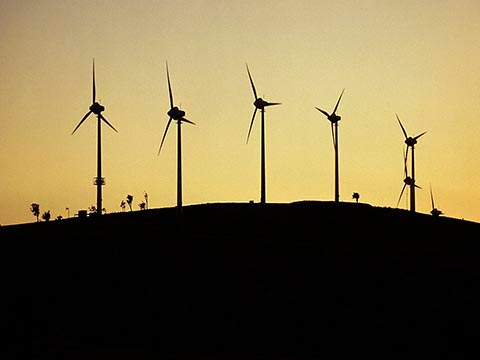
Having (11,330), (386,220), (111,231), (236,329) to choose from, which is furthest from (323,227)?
(11,330)

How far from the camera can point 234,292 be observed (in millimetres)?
97188

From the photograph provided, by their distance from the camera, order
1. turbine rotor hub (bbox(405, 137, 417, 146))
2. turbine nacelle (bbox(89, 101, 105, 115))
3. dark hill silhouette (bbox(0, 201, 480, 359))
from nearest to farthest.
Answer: dark hill silhouette (bbox(0, 201, 480, 359)) < turbine nacelle (bbox(89, 101, 105, 115)) < turbine rotor hub (bbox(405, 137, 417, 146))

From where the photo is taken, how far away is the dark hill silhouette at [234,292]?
3179 inches

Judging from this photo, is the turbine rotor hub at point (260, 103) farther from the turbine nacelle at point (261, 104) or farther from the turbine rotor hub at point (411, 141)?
the turbine rotor hub at point (411, 141)

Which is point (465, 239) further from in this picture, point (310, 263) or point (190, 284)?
point (190, 284)

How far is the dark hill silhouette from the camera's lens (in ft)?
265

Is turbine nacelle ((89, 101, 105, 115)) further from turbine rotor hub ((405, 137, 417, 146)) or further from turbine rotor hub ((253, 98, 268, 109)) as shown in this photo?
turbine rotor hub ((405, 137, 417, 146))

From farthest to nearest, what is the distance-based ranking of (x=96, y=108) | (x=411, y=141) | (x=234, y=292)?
(x=411, y=141) < (x=96, y=108) < (x=234, y=292)

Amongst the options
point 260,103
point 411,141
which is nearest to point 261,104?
point 260,103

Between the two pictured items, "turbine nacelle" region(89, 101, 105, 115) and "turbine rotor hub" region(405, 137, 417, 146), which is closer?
"turbine nacelle" region(89, 101, 105, 115)

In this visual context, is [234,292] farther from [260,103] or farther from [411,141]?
[411,141]

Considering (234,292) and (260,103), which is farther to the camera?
(260,103)

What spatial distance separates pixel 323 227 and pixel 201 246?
106 feet

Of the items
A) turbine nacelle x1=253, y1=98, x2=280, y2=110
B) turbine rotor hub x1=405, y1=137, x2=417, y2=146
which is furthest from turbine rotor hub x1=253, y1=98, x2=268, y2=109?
turbine rotor hub x1=405, y1=137, x2=417, y2=146
